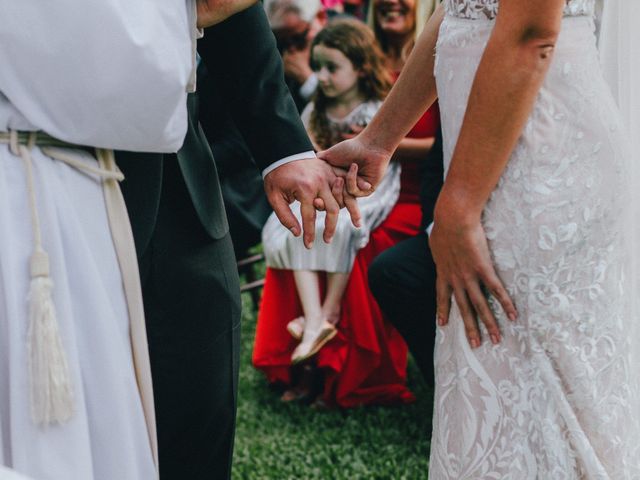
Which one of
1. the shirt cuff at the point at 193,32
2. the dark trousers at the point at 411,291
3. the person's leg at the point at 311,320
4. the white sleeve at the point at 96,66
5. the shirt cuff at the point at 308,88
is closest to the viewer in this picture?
the white sleeve at the point at 96,66

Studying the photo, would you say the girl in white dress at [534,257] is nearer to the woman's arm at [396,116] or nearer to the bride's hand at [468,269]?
the bride's hand at [468,269]

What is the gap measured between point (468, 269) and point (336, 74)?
266cm

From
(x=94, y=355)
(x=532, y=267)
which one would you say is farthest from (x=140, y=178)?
(x=532, y=267)

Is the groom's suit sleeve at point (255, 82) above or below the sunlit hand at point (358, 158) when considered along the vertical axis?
above

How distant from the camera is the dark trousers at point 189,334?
1.72 metres

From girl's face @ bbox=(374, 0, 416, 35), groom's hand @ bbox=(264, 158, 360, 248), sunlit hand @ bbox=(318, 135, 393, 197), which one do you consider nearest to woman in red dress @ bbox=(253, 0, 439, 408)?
girl's face @ bbox=(374, 0, 416, 35)

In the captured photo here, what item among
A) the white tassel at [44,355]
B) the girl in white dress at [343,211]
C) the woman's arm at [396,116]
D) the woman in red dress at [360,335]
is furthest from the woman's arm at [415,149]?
the white tassel at [44,355]

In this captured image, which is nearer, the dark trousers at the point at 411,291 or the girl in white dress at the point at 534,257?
the girl in white dress at the point at 534,257

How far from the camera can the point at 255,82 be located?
6.07 ft

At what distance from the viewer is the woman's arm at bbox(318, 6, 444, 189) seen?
6.55 feet

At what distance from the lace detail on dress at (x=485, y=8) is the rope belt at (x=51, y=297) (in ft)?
2.22

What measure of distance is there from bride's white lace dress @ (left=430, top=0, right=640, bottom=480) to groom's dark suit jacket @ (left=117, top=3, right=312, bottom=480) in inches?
14.0

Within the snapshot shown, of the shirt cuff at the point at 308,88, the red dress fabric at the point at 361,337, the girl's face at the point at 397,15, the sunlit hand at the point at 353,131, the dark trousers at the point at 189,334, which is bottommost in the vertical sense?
the red dress fabric at the point at 361,337

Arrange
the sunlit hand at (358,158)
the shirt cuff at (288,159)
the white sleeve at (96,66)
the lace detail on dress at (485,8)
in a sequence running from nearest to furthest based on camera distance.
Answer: the white sleeve at (96,66) → the lace detail on dress at (485,8) → the shirt cuff at (288,159) → the sunlit hand at (358,158)
